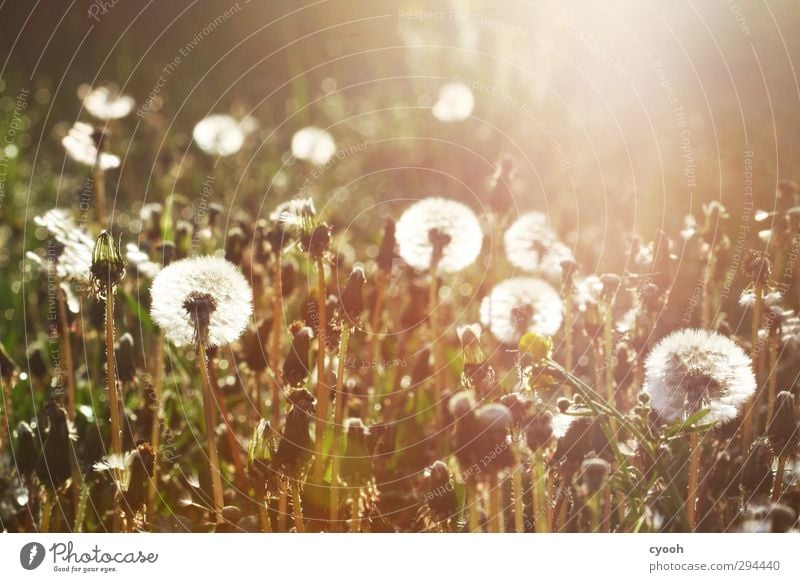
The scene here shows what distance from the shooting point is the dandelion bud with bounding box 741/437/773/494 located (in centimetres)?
67

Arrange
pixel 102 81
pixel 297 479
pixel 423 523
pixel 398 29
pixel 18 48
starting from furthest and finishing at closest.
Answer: pixel 102 81 → pixel 398 29 → pixel 18 48 → pixel 423 523 → pixel 297 479

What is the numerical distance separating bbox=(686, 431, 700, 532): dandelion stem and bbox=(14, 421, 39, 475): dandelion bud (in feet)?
1.86

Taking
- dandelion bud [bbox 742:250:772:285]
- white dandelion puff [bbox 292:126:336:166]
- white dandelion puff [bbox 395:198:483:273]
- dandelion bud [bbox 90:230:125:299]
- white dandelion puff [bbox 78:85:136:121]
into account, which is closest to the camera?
dandelion bud [bbox 90:230:125:299]

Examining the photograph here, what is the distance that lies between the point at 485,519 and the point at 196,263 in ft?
1.21

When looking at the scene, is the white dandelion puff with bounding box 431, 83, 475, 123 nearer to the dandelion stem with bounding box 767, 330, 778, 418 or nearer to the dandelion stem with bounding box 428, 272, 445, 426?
the dandelion stem with bounding box 428, 272, 445, 426

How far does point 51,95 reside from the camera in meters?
1.39

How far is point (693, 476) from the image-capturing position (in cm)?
66

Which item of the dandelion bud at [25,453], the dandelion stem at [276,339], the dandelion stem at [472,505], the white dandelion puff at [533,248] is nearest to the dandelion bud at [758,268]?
the white dandelion puff at [533,248]

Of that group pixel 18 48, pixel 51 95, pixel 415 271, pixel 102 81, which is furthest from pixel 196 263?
pixel 51 95

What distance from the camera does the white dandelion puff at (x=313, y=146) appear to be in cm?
121

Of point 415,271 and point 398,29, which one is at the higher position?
point 398,29

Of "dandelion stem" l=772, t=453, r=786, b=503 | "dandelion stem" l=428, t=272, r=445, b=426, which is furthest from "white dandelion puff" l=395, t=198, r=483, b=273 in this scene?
"dandelion stem" l=772, t=453, r=786, b=503

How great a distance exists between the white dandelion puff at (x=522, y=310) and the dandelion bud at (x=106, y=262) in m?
0.38
